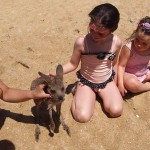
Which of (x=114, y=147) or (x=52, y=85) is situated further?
(x=114, y=147)

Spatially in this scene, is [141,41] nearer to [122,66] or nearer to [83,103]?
[122,66]

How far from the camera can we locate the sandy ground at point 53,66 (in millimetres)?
3512

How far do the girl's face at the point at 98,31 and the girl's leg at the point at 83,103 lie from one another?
610 mm

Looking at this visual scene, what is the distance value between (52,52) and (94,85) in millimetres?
960

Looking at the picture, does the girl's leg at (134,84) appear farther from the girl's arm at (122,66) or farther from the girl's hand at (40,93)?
the girl's hand at (40,93)

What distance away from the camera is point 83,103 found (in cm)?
377

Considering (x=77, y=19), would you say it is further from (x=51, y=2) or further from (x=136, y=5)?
(x=136, y=5)

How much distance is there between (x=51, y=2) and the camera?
5.54 metres

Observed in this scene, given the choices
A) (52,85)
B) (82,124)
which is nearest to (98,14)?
(52,85)

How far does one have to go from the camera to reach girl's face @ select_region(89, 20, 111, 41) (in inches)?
132

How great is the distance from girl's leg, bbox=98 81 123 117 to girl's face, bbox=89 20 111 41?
1.98 feet

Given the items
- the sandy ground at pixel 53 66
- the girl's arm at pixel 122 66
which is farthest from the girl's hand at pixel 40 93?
the girl's arm at pixel 122 66

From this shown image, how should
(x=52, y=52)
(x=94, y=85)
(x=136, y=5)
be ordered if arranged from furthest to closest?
(x=136, y=5) → (x=52, y=52) → (x=94, y=85)

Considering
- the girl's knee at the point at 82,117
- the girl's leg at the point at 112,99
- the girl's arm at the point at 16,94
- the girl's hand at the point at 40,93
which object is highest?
the girl's hand at the point at 40,93
